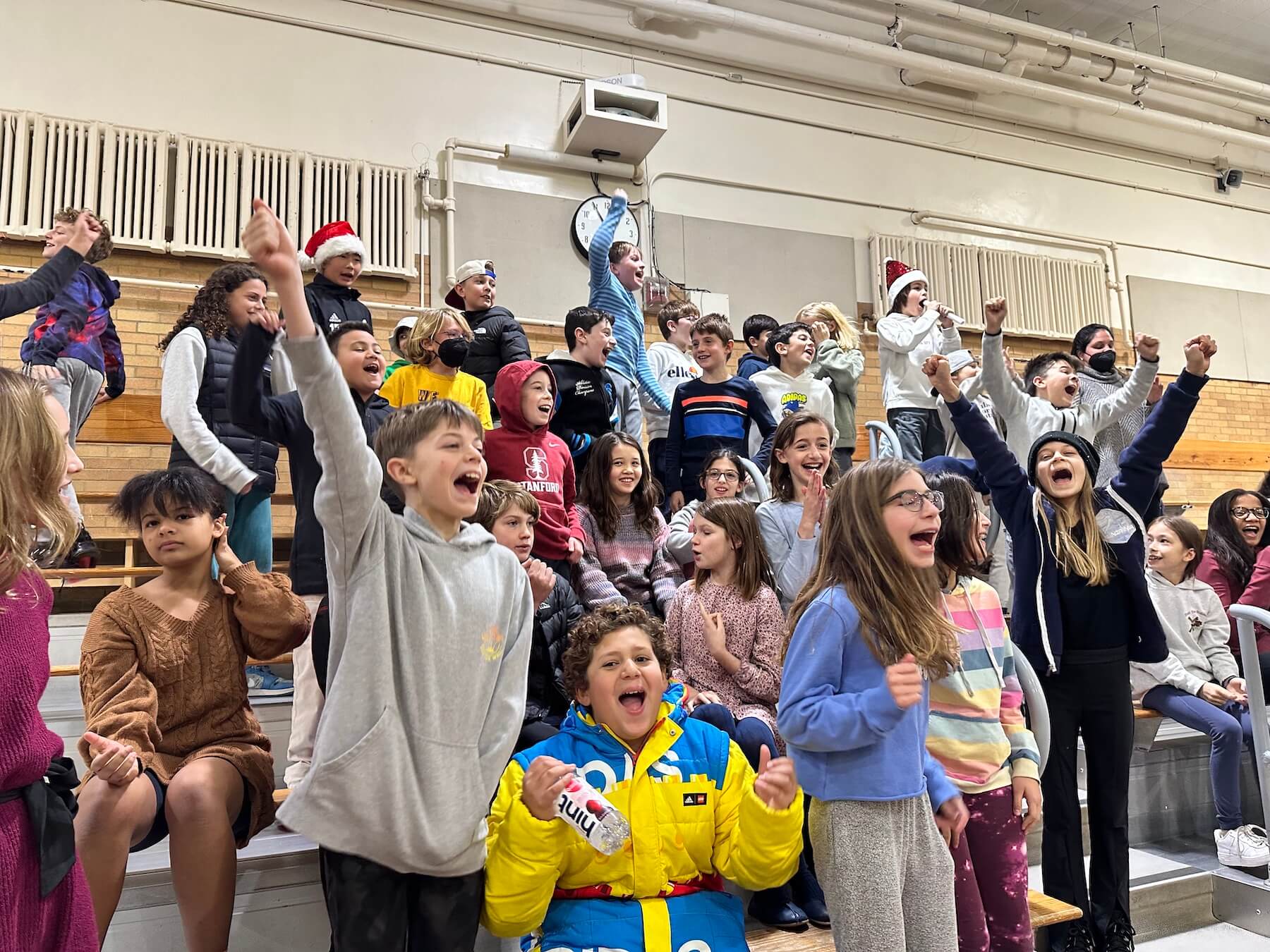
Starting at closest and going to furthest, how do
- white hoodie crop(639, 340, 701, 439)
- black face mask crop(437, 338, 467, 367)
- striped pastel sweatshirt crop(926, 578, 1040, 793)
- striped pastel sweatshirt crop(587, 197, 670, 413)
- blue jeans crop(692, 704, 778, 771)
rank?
striped pastel sweatshirt crop(926, 578, 1040, 793) → blue jeans crop(692, 704, 778, 771) → black face mask crop(437, 338, 467, 367) → striped pastel sweatshirt crop(587, 197, 670, 413) → white hoodie crop(639, 340, 701, 439)

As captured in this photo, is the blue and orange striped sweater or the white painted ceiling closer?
the blue and orange striped sweater

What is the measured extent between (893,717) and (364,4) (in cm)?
663

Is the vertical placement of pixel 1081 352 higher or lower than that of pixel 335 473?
higher

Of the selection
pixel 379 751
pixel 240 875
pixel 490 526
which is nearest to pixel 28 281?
pixel 490 526

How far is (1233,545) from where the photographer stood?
170 inches

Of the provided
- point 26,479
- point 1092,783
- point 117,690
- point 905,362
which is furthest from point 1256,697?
point 26,479

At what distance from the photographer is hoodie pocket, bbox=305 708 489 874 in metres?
1.60

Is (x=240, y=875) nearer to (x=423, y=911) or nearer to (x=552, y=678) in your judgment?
(x=423, y=911)

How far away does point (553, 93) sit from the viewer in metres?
7.14

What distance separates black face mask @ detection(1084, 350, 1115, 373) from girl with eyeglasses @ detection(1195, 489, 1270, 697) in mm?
810

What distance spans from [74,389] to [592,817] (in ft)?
10.8

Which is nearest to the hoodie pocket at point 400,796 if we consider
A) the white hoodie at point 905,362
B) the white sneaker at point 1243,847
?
the white sneaker at point 1243,847

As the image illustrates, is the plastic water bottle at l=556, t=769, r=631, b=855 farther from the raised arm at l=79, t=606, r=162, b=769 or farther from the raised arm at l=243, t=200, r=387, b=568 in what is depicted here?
the raised arm at l=79, t=606, r=162, b=769

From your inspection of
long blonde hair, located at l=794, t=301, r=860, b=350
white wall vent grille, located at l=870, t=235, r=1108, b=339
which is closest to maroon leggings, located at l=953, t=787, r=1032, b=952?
long blonde hair, located at l=794, t=301, r=860, b=350
